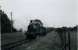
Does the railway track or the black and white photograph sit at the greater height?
the black and white photograph

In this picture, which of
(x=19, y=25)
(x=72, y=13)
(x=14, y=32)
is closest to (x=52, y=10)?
(x=72, y=13)

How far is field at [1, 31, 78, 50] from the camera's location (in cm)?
183

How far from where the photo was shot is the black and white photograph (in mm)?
1816

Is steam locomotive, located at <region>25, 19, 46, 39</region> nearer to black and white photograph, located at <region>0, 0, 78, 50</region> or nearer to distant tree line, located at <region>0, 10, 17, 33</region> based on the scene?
black and white photograph, located at <region>0, 0, 78, 50</region>

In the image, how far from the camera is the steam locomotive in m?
1.85

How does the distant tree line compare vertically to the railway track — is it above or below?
above

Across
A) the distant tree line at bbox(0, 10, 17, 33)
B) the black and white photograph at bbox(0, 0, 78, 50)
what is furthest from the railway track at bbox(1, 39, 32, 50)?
the distant tree line at bbox(0, 10, 17, 33)

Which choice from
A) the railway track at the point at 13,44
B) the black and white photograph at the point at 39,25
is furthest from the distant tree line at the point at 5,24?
the railway track at the point at 13,44

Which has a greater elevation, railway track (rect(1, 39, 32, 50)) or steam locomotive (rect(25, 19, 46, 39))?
steam locomotive (rect(25, 19, 46, 39))

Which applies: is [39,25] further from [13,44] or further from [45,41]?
[13,44]

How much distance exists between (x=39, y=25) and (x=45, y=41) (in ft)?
0.82

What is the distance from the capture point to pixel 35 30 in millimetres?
1864

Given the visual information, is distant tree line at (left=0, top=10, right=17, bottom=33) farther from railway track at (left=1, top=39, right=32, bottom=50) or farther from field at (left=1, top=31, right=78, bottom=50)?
railway track at (left=1, top=39, right=32, bottom=50)

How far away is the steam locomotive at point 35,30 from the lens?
1854mm
